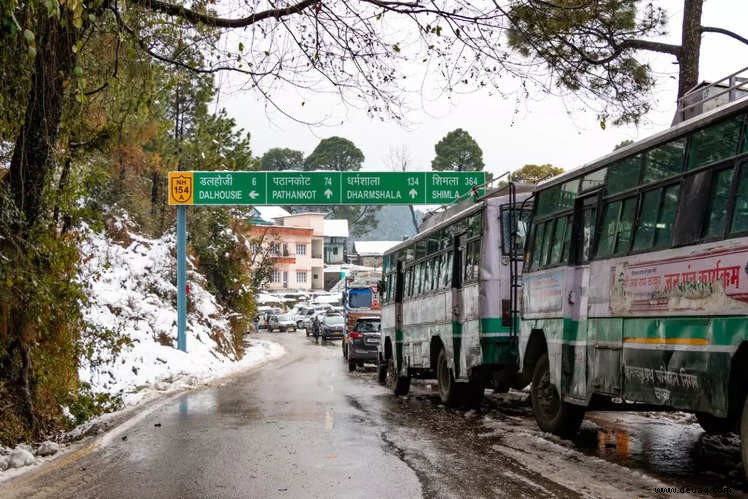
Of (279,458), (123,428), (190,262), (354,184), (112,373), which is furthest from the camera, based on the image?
(190,262)

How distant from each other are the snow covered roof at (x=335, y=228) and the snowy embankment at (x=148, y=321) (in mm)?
63168

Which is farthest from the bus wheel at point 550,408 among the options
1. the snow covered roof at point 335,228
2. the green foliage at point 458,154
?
the snow covered roof at point 335,228

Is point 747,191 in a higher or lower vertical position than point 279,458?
higher

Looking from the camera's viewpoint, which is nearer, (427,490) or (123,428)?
(427,490)

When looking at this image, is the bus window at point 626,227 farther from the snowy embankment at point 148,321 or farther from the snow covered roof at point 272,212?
the snow covered roof at point 272,212

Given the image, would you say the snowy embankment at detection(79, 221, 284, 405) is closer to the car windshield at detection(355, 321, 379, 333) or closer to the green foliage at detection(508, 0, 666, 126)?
the car windshield at detection(355, 321, 379, 333)

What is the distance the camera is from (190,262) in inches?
1480

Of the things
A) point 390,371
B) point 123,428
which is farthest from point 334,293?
point 123,428

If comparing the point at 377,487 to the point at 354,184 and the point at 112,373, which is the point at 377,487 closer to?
the point at 112,373

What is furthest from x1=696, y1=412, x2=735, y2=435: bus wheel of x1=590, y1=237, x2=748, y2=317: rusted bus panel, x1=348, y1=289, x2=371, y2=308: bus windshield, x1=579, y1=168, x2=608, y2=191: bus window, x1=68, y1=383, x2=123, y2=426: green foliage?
x1=348, y1=289, x2=371, y2=308: bus windshield

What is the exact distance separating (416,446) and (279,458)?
5.77ft

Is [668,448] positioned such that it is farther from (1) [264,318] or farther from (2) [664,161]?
(1) [264,318]

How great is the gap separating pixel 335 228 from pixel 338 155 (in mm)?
8476

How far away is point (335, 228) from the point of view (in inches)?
4208
